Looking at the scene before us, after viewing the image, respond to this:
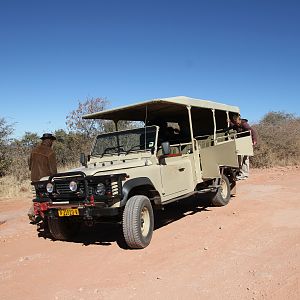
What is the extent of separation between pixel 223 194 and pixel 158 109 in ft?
8.50

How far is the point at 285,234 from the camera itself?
5930mm

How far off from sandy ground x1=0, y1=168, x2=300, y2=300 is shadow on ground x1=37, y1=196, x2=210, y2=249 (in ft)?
0.07

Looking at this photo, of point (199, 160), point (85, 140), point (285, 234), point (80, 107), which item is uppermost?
point (80, 107)

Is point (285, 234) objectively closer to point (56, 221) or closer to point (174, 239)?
point (174, 239)

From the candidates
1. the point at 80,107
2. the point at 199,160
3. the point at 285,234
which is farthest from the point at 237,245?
the point at 80,107

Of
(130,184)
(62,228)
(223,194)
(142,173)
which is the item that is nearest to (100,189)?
(130,184)

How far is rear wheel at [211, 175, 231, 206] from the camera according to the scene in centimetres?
877

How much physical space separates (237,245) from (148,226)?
4.51ft

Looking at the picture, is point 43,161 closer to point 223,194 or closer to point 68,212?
point 68,212

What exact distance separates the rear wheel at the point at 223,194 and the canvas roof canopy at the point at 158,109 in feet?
5.71

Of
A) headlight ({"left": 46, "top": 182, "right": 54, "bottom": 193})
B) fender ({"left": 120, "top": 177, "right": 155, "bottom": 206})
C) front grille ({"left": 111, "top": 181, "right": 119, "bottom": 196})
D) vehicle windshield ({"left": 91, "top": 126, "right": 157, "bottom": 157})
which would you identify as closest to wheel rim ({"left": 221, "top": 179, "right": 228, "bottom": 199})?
vehicle windshield ({"left": 91, "top": 126, "right": 157, "bottom": 157})

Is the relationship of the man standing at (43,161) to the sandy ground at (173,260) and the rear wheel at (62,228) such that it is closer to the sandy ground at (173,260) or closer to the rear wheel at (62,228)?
the sandy ground at (173,260)

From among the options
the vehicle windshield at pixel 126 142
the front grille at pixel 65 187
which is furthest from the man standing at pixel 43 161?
the front grille at pixel 65 187

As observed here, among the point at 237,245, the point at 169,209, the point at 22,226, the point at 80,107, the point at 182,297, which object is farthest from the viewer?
the point at 80,107
